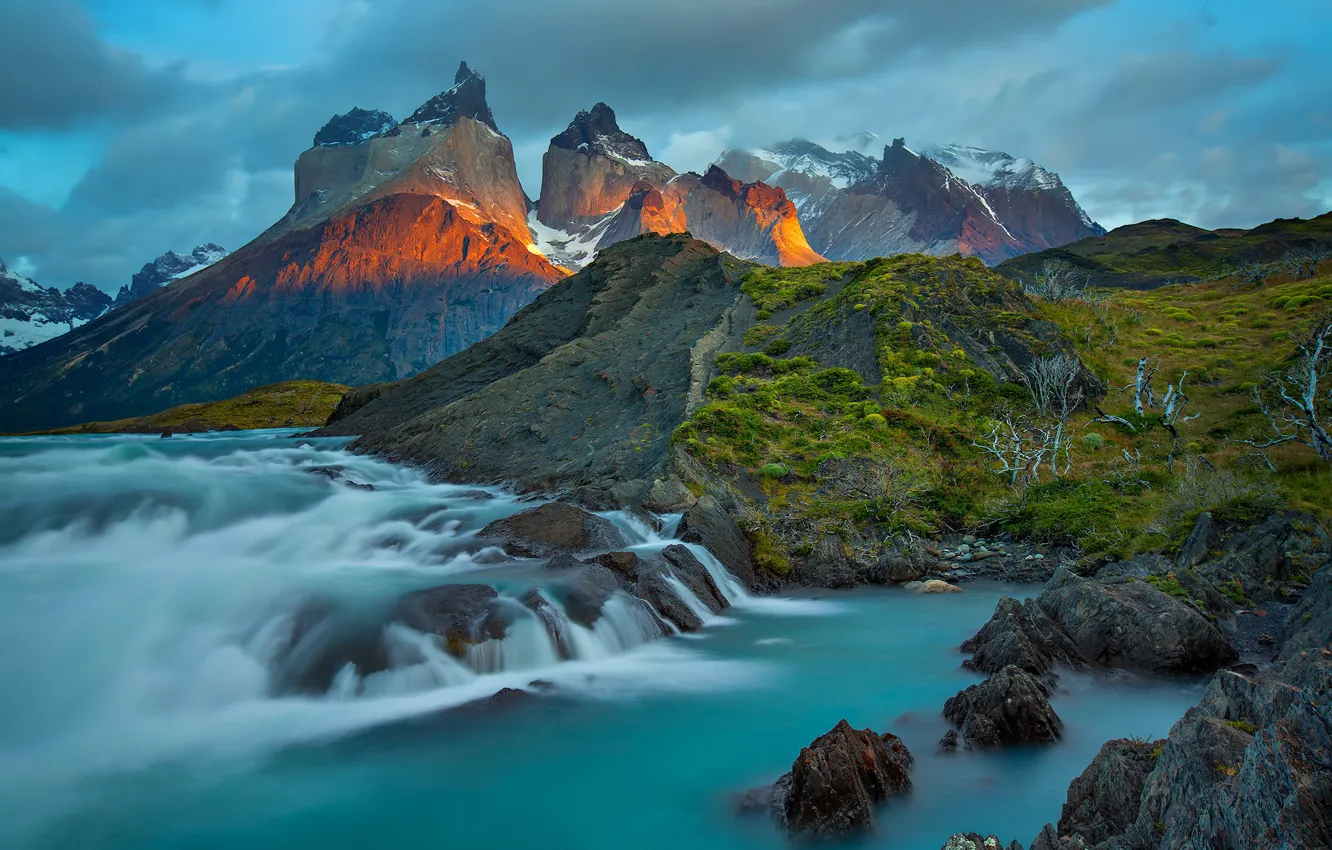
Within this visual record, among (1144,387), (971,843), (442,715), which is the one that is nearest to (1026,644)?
(971,843)

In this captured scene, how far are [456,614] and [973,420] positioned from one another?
22.4 metres

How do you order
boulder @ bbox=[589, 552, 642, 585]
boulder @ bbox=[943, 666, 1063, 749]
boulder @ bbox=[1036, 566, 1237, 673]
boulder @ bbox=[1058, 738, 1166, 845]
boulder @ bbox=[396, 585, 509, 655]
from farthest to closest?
boulder @ bbox=[589, 552, 642, 585], boulder @ bbox=[396, 585, 509, 655], boulder @ bbox=[1036, 566, 1237, 673], boulder @ bbox=[943, 666, 1063, 749], boulder @ bbox=[1058, 738, 1166, 845]

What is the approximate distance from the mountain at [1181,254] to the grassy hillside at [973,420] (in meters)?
56.5

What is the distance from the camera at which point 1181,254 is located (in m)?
108

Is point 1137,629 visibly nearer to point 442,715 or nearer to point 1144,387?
point 442,715

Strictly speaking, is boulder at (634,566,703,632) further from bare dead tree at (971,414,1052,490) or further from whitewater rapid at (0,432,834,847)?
bare dead tree at (971,414,1052,490)

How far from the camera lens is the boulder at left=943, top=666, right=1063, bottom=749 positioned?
951 centimetres

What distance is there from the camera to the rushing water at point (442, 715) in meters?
8.82

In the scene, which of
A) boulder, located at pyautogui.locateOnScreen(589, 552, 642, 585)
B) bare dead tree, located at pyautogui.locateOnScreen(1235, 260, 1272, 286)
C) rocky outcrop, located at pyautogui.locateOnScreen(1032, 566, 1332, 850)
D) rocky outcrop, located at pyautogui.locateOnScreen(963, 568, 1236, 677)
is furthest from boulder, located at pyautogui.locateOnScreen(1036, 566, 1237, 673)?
bare dead tree, located at pyautogui.locateOnScreen(1235, 260, 1272, 286)

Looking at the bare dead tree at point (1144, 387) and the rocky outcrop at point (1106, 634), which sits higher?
the bare dead tree at point (1144, 387)

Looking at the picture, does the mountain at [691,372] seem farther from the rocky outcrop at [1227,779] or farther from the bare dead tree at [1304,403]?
the rocky outcrop at [1227,779]

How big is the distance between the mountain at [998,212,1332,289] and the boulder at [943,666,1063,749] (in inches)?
3557

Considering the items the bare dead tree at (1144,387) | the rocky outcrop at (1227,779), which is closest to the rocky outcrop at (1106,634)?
the rocky outcrop at (1227,779)

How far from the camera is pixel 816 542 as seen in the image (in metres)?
20.9
